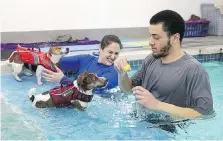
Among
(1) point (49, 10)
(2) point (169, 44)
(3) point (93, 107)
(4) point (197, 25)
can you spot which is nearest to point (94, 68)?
(3) point (93, 107)

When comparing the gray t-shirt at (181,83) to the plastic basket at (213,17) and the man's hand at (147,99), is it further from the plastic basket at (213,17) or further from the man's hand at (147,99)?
the plastic basket at (213,17)

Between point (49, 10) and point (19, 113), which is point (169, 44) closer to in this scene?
point (19, 113)

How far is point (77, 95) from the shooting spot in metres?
3.21

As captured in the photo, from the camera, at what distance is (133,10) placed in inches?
317

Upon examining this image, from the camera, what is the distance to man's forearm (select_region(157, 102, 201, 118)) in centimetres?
252

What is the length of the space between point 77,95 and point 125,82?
503mm

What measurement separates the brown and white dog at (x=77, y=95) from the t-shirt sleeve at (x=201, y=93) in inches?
35.8

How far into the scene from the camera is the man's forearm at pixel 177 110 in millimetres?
2516

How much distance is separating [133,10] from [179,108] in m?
5.76

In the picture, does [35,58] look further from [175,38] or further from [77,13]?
[77,13]

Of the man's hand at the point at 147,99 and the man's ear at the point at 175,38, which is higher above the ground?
the man's ear at the point at 175,38

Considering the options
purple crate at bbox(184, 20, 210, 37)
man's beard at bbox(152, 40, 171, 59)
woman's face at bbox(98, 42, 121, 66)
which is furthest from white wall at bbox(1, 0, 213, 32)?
man's beard at bbox(152, 40, 171, 59)

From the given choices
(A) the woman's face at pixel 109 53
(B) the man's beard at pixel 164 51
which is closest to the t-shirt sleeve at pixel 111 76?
(A) the woman's face at pixel 109 53

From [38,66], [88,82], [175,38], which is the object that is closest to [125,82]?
[88,82]
